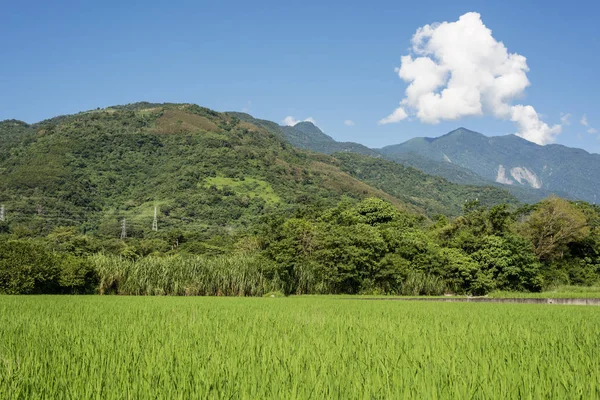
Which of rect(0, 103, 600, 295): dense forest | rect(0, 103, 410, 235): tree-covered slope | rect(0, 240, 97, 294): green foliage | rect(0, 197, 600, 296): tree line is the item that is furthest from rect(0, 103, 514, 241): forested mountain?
rect(0, 240, 97, 294): green foliage

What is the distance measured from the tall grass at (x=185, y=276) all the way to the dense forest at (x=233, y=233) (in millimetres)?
71

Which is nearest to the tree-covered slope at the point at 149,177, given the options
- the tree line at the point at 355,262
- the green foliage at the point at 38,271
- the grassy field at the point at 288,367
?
the tree line at the point at 355,262

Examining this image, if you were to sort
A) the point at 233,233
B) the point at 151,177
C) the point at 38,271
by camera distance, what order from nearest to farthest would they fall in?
the point at 38,271 < the point at 233,233 < the point at 151,177

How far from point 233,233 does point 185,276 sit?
49383mm

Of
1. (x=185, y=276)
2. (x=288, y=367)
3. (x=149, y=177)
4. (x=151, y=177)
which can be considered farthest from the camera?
(x=149, y=177)

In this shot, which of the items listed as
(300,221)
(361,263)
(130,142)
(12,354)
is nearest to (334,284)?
(361,263)

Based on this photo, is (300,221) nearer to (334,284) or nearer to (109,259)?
(334,284)

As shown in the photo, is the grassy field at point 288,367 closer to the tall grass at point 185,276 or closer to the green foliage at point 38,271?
the green foliage at point 38,271

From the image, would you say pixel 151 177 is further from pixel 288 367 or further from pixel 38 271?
pixel 288 367

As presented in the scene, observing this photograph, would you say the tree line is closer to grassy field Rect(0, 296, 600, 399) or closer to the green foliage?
the green foliage

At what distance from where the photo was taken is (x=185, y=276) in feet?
80.5

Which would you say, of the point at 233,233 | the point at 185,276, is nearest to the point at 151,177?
the point at 233,233

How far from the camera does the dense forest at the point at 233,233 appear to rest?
24453 millimetres

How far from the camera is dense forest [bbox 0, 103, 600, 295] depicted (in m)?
24.5
